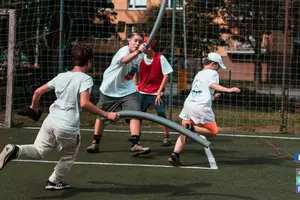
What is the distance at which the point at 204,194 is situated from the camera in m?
5.07

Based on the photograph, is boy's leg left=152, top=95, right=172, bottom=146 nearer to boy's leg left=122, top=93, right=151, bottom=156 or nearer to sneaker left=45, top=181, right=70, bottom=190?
boy's leg left=122, top=93, right=151, bottom=156

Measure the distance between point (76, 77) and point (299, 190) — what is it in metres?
2.68

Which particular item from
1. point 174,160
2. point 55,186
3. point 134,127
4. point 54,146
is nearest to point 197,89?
point 174,160

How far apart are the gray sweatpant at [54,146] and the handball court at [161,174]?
0.97 ft

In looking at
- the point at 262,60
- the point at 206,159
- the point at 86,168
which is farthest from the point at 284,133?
the point at 262,60

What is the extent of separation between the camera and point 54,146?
4.96 meters

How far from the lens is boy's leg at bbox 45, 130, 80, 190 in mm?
4836

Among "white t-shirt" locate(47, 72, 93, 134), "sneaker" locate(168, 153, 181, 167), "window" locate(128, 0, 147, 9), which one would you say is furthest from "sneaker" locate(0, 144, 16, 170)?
"window" locate(128, 0, 147, 9)

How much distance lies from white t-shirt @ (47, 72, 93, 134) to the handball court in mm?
724

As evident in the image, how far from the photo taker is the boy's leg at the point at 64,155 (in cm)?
484

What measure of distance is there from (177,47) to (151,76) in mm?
4660

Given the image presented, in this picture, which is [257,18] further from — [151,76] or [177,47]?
[151,76]

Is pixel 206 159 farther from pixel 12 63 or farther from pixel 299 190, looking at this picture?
pixel 12 63

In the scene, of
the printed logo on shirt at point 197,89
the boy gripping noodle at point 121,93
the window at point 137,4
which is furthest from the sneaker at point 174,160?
the window at point 137,4
